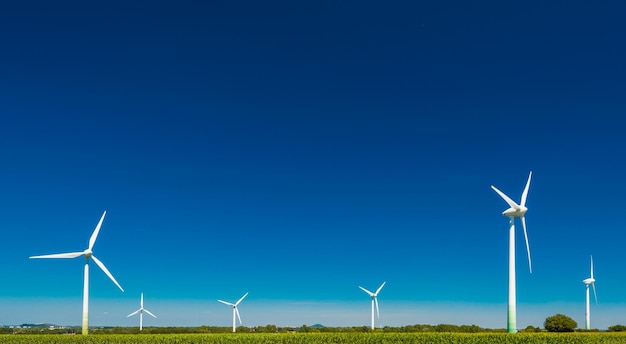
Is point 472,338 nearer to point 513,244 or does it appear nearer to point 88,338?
point 513,244

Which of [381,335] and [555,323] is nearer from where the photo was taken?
[381,335]

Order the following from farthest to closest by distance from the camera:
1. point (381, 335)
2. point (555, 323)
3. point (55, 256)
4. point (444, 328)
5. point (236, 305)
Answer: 1. point (236, 305)
2. point (444, 328)
3. point (555, 323)
4. point (55, 256)
5. point (381, 335)

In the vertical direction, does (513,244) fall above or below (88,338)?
above

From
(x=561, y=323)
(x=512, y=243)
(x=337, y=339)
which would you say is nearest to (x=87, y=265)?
(x=337, y=339)

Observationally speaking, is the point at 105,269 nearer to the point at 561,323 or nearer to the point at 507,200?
the point at 507,200

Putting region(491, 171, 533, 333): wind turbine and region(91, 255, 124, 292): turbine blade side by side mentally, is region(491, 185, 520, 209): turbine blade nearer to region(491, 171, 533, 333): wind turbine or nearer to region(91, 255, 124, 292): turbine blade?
region(491, 171, 533, 333): wind turbine

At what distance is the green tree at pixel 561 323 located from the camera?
73.5 metres

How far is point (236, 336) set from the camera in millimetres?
54688

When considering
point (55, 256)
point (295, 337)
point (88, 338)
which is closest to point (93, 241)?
point (55, 256)

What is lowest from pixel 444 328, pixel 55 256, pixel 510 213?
pixel 444 328

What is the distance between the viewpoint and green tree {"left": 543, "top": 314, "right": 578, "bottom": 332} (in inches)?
2894

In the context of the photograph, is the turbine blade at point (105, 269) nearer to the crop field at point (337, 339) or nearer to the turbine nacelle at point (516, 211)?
the crop field at point (337, 339)

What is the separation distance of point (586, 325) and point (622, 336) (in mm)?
27168

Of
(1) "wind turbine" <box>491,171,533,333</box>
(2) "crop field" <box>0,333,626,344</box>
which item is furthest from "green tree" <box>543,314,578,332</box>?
(1) "wind turbine" <box>491,171,533,333</box>
